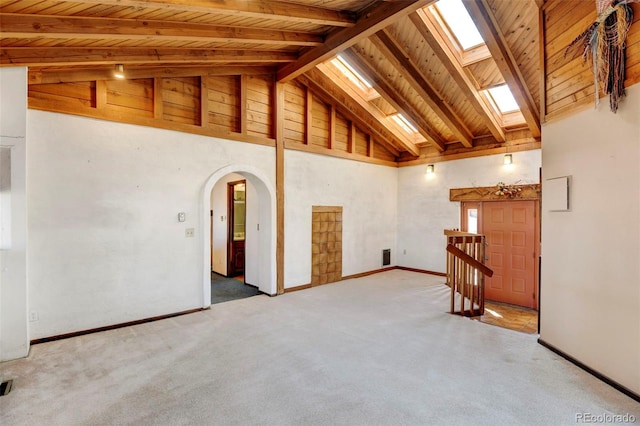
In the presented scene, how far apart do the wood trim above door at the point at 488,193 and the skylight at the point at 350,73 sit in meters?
3.08

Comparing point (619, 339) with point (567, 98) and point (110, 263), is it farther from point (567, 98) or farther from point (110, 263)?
point (110, 263)

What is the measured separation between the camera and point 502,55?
13.2 feet

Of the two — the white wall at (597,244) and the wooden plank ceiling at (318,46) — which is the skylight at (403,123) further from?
the white wall at (597,244)

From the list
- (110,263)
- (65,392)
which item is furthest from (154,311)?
(65,392)

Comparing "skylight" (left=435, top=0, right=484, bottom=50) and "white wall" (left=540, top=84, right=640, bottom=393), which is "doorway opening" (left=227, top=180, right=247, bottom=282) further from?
"white wall" (left=540, top=84, right=640, bottom=393)

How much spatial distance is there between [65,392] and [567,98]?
5.38m

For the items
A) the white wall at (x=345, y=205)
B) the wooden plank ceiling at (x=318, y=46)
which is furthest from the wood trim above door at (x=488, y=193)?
the white wall at (x=345, y=205)

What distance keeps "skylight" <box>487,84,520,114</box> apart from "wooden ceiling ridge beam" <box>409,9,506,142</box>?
22cm

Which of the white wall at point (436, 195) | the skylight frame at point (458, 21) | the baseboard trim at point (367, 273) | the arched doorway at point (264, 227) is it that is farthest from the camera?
the baseboard trim at point (367, 273)

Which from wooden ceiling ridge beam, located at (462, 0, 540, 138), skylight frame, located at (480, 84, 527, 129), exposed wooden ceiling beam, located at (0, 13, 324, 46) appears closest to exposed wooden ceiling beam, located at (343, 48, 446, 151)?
skylight frame, located at (480, 84, 527, 129)

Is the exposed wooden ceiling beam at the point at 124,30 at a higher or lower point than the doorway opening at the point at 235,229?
higher

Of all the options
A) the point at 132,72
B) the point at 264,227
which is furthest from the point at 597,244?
the point at 132,72

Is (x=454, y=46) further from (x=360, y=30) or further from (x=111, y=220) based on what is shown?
(x=111, y=220)

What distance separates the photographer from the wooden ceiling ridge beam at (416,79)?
→ 174 inches
